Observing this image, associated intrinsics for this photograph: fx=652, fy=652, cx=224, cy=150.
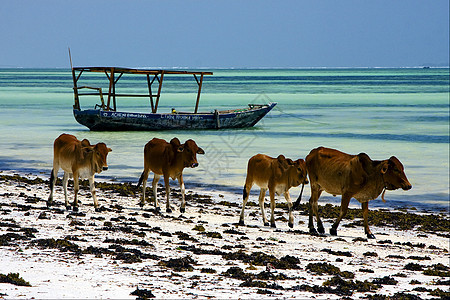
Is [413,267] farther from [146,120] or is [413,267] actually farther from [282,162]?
[146,120]

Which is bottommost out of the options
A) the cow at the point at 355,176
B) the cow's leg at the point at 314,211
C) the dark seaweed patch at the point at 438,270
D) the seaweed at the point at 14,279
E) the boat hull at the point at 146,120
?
the dark seaweed patch at the point at 438,270

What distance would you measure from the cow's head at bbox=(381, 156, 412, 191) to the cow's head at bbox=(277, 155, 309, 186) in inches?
69.2

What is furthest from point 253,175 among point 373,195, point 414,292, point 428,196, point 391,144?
point 391,144

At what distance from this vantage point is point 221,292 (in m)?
8.88

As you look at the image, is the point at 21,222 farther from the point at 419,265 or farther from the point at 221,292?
the point at 419,265

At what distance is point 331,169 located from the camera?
14102 mm

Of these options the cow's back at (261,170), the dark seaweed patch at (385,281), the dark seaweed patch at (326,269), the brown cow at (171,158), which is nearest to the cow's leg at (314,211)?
the cow's back at (261,170)

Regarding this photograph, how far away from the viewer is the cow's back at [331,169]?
13812 mm

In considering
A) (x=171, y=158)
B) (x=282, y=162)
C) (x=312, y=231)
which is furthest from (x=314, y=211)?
(x=171, y=158)

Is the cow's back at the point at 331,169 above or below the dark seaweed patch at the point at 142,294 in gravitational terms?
above

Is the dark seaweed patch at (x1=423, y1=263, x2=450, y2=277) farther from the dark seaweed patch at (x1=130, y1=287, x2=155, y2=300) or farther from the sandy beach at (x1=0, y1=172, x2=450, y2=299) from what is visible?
the dark seaweed patch at (x1=130, y1=287, x2=155, y2=300)

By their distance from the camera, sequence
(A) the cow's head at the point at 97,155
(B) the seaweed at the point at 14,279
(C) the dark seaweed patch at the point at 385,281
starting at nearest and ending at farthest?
(B) the seaweed at the point at 14,279, (C) the dark seaweed patch at the point at 385,281, (A) the cow's head at the point at 97,155

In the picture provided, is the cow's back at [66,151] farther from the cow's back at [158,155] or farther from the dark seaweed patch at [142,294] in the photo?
the dark seaweed patch at [142,294]

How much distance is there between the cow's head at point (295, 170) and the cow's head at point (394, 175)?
69.2 inches
